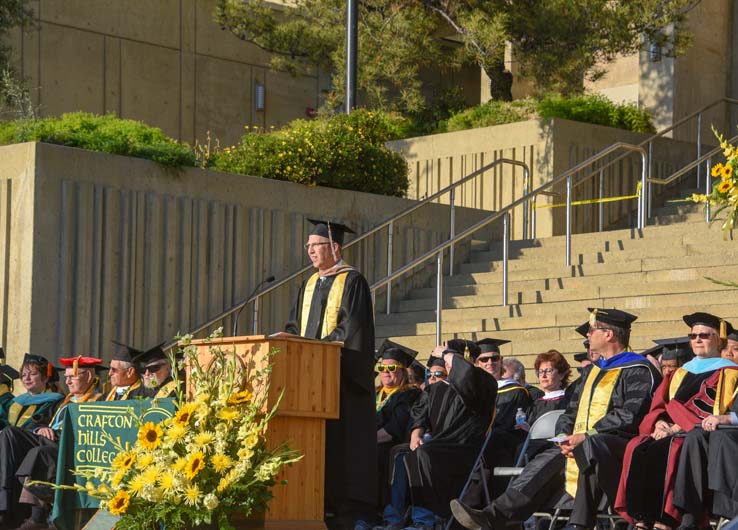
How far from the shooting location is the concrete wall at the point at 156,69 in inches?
817

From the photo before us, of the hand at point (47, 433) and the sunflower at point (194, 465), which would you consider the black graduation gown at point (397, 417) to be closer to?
the hand at point (47, 433)

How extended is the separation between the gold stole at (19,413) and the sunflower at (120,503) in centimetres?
410

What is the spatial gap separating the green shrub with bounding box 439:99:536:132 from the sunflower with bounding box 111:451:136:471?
40.2ft

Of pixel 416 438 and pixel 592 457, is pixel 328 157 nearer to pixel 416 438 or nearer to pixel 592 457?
pixel 416 438

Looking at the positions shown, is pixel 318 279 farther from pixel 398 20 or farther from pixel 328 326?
pixel 398 20

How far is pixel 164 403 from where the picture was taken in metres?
8.39

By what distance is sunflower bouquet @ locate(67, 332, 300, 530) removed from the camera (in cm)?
773

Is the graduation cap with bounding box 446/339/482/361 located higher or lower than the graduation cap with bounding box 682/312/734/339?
lower

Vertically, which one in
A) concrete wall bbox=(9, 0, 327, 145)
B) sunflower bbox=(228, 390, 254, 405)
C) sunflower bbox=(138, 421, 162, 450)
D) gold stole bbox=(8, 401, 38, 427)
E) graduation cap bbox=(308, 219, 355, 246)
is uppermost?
concrete wall bbox=(9, 0, 327, 145)

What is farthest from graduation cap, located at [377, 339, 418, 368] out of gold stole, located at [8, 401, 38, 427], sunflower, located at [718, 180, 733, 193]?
sunflower, located at [718, 180, 733, 193]

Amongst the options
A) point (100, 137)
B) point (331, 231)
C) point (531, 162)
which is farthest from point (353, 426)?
point (531, 162)

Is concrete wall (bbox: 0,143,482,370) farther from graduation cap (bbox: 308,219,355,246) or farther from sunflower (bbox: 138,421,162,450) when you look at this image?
sunflower (bbox: 138,421,162,450)

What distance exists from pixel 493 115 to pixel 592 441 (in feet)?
37.0

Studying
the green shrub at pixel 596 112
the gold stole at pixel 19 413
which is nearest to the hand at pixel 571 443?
the gold stole at pixel 19 413
